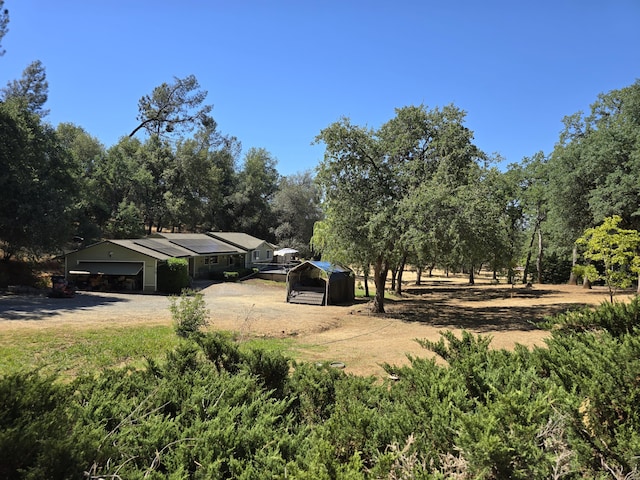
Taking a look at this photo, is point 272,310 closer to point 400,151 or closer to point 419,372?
point 400,151

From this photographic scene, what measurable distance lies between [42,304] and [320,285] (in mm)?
15191

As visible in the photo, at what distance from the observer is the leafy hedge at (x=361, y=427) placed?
A: 2.92 meters

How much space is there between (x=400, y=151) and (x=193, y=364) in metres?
16.8

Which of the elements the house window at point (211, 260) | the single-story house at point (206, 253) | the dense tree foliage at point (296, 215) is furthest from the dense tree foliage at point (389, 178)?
the dense tree foliage at point (296, 215)

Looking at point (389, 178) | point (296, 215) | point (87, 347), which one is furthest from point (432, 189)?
point (296, 215)

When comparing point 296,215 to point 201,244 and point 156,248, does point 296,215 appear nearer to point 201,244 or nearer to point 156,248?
point 201,244

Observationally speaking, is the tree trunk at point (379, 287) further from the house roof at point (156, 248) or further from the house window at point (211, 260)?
the house window at point (211, 260)

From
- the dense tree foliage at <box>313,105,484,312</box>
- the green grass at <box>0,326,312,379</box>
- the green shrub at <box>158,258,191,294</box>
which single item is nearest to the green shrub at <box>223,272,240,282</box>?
the green shrub at <box>158,258,191,294</box>

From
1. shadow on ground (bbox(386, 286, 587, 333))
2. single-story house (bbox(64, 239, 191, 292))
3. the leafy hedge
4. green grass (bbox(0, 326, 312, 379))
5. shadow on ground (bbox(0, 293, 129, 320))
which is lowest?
shadow on ground (bbox(386, 286, 587, 333))

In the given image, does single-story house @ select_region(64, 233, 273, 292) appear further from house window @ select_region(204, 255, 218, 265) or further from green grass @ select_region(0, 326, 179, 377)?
green grass @ select_region(0, 326, 179, 377)

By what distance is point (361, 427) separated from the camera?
12.1ft

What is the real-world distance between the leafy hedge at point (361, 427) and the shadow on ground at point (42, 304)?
14.0 metres

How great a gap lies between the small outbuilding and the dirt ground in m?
1.03

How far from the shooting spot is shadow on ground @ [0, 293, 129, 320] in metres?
16.1
